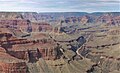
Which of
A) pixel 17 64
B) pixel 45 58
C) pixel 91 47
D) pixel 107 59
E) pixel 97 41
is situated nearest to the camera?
pixel 17 64

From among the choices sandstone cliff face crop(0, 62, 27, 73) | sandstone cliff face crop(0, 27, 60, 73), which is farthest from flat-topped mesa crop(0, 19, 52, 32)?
sandstone cliff face crop(0, 62, 27, 73)

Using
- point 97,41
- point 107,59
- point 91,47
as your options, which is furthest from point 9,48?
point 97,41

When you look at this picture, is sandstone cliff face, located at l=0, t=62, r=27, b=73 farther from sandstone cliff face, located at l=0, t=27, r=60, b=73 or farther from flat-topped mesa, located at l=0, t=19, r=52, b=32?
Answer: flat-topped mesa, located at l=0, t=19, r=52, b=32

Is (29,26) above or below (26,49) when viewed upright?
below

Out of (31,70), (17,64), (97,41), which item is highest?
(17,64)

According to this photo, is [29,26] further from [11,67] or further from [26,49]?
[11,67]

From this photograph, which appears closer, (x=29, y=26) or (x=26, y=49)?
(x=26, y=49)

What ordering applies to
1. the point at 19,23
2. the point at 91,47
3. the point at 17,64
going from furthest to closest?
1. the point at 19,23
2. the point at 91,47
3. the point at 17,64

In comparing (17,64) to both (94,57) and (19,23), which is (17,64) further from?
(19,23)

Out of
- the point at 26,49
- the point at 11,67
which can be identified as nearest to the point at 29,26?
the point at 26,49

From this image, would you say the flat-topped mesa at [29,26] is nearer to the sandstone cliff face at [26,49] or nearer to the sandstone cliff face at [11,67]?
the sandstone cliff face at [26,49]

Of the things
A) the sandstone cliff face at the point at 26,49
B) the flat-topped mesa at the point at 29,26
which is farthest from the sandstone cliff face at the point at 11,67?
the flat-topped mesa at the point at 29,26
